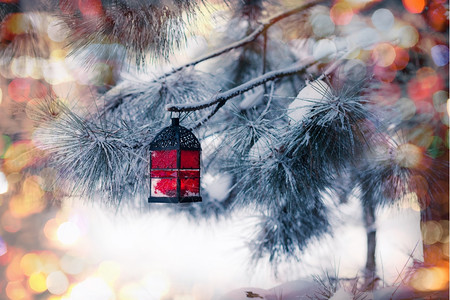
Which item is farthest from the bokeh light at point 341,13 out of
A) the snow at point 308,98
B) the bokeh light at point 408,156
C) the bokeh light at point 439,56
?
the snow at point 308,98

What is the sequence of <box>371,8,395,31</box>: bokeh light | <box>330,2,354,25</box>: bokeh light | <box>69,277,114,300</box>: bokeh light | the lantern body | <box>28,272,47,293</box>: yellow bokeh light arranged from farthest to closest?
<box>28,272,47,293</box>: yellow bokeh light, <box>69,277,114,300</box>: bokeh light, <box>330,2,354,25</box>: bokeh light, <box>371,8,395,31</box>: bokeh light, the lantern body

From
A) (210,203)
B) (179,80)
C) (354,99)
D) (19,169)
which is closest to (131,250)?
(210,203)

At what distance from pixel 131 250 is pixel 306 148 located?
5.41 ft

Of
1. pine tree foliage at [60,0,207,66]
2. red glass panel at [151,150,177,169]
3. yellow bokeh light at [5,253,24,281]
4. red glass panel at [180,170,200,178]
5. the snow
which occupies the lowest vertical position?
yellow bokeh light at [5,253,24,281]

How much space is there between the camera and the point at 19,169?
1549 mm

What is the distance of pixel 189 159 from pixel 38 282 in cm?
234

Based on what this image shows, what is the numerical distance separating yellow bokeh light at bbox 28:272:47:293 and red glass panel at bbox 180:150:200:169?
2.26 meters

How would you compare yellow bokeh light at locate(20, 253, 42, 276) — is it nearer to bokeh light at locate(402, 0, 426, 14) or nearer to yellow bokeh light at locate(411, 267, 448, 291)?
yellow bokeh light at locate(411, 267, 448, 291)

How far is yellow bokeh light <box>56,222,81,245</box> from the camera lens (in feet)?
9.02

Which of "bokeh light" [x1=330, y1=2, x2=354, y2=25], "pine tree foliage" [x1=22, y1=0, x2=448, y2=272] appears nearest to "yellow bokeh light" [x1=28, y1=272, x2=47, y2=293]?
"pine tree foliage" [x1=22, y1=0, x2=448, y2=272]

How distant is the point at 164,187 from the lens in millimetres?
1081

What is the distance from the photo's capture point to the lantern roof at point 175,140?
3.52 feet

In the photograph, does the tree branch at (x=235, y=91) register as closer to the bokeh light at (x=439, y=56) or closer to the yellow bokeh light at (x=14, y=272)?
the bokeh light at (x=439, y=56)

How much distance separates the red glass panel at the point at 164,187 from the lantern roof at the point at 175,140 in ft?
0.25
